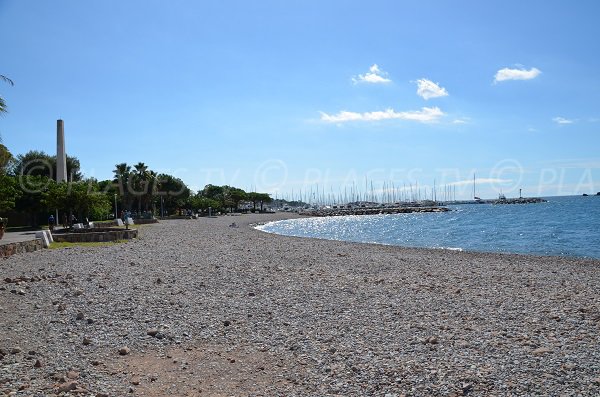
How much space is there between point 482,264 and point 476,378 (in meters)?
18.6

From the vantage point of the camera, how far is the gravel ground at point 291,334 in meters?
7.84

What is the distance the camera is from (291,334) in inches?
420

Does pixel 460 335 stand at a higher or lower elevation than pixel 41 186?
lower

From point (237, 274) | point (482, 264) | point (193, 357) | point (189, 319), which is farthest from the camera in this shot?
point (482, 264)

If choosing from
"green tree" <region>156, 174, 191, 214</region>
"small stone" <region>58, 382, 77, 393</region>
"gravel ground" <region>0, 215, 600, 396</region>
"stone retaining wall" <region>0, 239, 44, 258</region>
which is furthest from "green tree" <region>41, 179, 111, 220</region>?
"green tree" <region>156, 174, 191, 214</region>

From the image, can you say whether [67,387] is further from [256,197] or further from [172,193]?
[256,197]

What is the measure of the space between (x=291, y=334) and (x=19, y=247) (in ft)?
65.4

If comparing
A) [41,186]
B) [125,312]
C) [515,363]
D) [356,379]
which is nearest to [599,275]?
[515,363]

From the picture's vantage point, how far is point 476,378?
7.93 metres

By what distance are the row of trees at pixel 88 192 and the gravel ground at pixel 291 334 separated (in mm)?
24007

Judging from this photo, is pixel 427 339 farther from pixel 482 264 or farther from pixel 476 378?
pixel 482 264

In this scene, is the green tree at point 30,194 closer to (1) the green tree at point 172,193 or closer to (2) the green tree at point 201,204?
(1) the green tree at point 172,193

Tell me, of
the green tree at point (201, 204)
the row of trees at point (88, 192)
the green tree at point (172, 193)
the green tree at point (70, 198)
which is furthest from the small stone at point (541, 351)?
the green tree at point (201, 204)

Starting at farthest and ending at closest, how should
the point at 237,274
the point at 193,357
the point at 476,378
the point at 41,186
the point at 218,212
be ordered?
the point at 218,212
the point at 41,186
the point at 237,274
the point at 193,357
the point at 476,378
